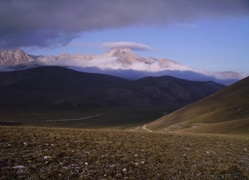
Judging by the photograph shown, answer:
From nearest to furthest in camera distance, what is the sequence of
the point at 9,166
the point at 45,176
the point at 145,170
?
the point at 45,176
the point at 9,166
the point at 145,170

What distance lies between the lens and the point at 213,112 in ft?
376

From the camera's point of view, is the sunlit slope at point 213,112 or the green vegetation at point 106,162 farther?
the sunlit slope at point 213,112

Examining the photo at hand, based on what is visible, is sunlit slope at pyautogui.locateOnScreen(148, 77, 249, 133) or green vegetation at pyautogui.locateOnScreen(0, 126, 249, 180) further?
sunlit slope at pyautogui.locateOnScreen(148, 77, 249, 133)

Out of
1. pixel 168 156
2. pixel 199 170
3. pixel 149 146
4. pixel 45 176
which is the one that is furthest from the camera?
pixel 149 146

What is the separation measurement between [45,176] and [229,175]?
40.4 feet

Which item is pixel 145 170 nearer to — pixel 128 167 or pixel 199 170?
pixel 128 167

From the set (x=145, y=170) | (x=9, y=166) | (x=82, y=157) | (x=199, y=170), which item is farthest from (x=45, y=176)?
(x=199, y=170)

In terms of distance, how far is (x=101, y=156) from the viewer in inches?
812

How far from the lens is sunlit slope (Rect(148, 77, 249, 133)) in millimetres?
99500

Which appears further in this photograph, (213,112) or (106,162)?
(213,112)

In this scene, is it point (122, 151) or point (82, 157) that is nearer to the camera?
point (82, 157)

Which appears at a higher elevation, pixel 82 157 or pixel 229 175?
pixel 82 157

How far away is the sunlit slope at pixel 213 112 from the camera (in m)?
99.5

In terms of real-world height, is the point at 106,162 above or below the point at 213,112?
below
